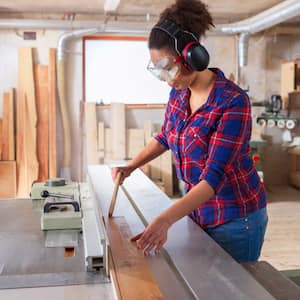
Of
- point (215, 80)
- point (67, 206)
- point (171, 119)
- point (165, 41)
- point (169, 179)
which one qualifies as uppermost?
point (165, 41)

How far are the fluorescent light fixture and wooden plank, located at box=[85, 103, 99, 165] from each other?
1.12m

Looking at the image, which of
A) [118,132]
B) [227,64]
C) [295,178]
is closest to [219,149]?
[118,132]

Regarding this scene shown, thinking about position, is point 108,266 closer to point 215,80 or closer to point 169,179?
point 215,80

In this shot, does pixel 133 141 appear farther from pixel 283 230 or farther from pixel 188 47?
pixel 188 47

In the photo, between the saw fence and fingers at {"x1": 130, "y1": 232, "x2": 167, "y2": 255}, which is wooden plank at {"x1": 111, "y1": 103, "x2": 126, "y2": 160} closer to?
the saw fence

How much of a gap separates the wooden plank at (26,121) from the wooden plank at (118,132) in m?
0.91

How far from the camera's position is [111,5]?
4793 mm

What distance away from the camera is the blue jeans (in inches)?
58.1

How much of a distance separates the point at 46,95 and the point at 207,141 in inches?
166

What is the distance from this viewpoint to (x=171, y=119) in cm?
158

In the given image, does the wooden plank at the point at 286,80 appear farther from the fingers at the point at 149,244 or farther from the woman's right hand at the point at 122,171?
the fingers at the point at 149,244

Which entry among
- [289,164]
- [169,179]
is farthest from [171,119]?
[289,164]

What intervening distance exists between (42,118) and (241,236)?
14.0ft

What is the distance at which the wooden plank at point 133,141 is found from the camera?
5.55 metres
